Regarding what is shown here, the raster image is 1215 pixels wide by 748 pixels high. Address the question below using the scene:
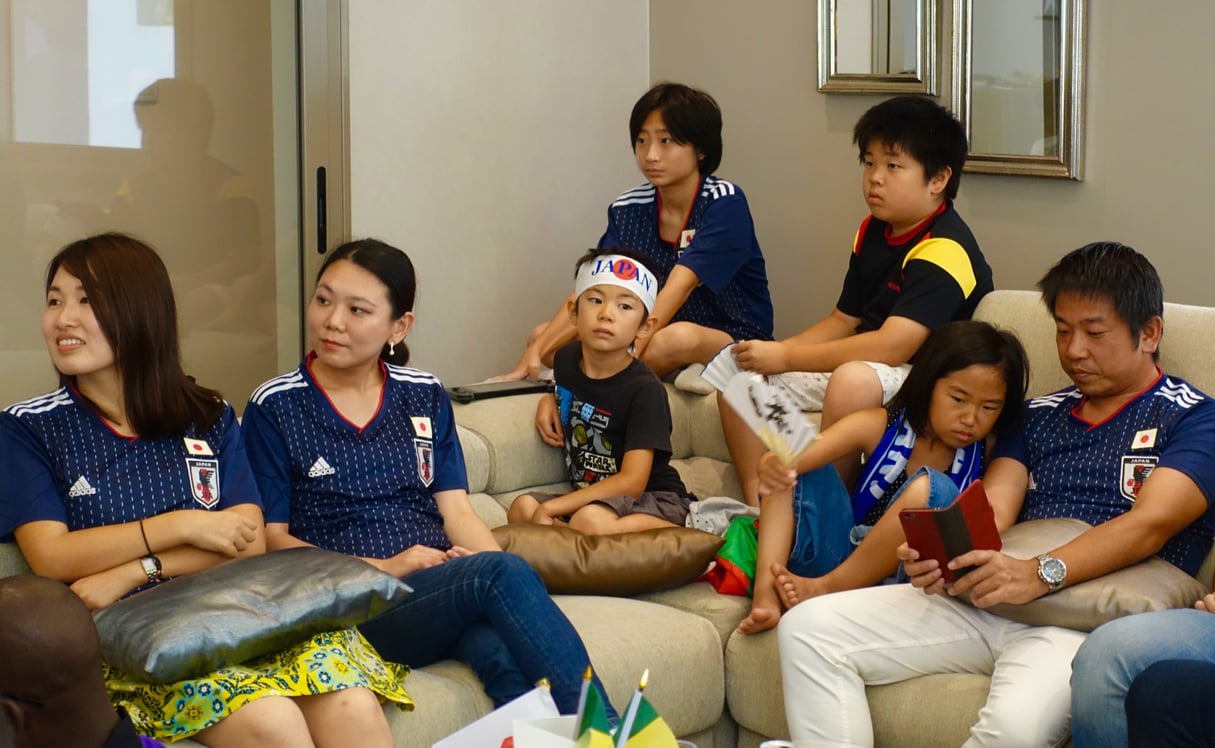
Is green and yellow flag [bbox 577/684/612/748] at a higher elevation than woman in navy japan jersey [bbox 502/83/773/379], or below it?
below

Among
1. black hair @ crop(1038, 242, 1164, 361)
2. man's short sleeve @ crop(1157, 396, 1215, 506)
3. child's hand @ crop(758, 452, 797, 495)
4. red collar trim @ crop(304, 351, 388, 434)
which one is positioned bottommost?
child's hand @ crop(758, 452, 797, 495)

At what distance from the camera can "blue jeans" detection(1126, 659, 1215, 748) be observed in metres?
1.97

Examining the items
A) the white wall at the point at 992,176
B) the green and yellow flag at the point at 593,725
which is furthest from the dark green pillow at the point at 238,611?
the white wall at the point at 992,176

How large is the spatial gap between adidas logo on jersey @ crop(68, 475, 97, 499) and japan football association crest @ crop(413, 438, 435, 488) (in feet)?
1.97

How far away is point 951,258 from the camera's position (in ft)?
9.98

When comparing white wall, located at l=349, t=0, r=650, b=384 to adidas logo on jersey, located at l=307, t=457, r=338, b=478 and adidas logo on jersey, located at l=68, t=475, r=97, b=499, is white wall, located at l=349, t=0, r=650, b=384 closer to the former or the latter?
adidas logo on jersey, located at l=307, t=457, r=338, b=478

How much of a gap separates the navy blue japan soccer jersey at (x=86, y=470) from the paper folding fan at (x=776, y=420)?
97cm

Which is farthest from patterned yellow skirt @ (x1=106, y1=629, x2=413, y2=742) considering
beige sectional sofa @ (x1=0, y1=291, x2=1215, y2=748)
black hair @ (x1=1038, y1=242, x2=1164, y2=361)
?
black hair @ (x1=1038, y1=242, x2=1164, y2=361)

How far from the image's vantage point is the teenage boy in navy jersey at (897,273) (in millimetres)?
3012

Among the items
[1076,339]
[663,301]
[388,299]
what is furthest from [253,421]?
[1076,339]

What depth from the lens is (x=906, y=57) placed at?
3.72m

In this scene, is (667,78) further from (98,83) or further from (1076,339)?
(1076,339)

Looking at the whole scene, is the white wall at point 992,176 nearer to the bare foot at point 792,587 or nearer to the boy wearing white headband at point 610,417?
the boy wearing white headband at point 610,417

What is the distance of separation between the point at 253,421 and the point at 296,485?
0.47 feet
